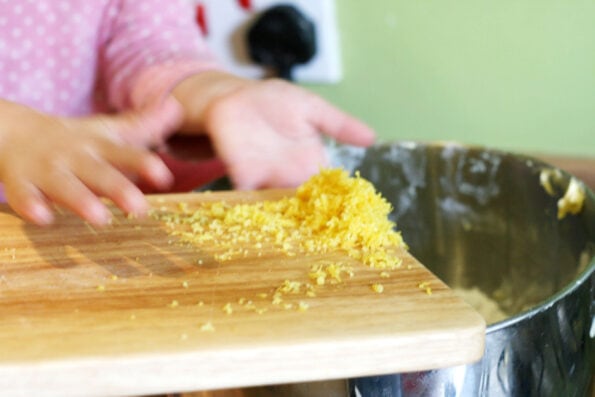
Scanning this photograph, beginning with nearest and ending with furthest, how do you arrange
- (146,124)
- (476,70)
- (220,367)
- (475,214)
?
(220,367) → (146,124) → (475,214) → (476,70)

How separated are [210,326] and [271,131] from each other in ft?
0.91

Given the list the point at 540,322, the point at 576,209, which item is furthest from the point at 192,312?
the point at 576,209

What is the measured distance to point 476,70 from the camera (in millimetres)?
756

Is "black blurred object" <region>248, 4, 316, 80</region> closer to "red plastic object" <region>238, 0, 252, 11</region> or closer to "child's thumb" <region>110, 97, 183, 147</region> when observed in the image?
"red plastic object" <region>238, 0, 252, 11</region>

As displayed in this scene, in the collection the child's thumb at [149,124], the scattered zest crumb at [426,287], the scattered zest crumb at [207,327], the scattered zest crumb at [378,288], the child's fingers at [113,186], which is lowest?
the scattered zest crumb at [426,287]

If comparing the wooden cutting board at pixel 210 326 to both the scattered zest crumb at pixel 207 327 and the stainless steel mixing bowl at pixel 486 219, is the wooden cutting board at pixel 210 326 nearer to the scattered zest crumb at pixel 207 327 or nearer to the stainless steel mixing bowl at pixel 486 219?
the scattered zest crumb at pixel 207 327

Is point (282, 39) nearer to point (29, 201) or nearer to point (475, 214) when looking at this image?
point (475, 214)

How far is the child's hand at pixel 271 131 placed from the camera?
581 mm

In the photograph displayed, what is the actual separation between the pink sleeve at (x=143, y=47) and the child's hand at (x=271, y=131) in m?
0.10

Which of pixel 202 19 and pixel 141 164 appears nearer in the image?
pixel 141 164

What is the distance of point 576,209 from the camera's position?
542 mm

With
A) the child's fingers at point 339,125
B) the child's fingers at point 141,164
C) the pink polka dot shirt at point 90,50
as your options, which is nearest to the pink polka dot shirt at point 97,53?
the pink polka dot shirt at point 90,50

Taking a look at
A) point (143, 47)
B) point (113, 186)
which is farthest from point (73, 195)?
point (143, 47)

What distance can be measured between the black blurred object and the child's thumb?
24 centimetres
